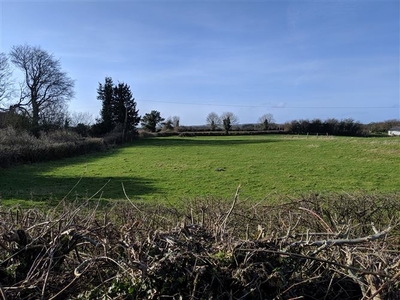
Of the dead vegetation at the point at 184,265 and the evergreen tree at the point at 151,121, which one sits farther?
the evergreen tree at the point at 151,121

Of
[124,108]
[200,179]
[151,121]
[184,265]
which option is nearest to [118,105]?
[124,108]

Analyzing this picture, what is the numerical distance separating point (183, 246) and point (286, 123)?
8331 centimetres

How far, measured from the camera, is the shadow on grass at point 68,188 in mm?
14289

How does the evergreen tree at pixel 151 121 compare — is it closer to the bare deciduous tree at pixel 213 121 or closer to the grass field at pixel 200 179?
the bare deciduous tree at pixel 213 121

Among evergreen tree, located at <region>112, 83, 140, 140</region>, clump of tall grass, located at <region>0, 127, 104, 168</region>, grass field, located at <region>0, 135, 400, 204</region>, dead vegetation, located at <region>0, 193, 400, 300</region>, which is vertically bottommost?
grass field, located at <region>0, 135, 400, 204</region>

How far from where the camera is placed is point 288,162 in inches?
1114

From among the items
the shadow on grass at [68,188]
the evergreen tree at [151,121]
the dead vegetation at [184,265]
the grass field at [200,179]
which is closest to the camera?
the dead vegetation at [184,265]

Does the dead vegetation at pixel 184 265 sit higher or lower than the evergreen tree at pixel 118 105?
lower

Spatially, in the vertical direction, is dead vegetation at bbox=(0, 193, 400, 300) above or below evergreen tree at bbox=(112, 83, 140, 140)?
below

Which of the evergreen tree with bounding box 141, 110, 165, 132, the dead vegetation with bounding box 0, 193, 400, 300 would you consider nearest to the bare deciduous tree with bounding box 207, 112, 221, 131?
the evergreen tree with bounding box 141, 110, 165, 132

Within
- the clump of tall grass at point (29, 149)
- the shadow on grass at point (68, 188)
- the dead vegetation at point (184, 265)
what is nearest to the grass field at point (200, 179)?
the shadow on grass at point (68, 188)

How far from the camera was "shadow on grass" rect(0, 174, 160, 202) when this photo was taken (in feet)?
46.9

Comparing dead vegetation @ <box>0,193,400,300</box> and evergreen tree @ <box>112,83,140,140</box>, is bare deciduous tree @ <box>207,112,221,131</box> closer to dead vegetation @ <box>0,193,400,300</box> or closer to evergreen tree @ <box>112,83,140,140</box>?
evergreen tree @ <box>112,83,140,140</box>

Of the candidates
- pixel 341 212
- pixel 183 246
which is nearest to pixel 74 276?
pixel 183 246
